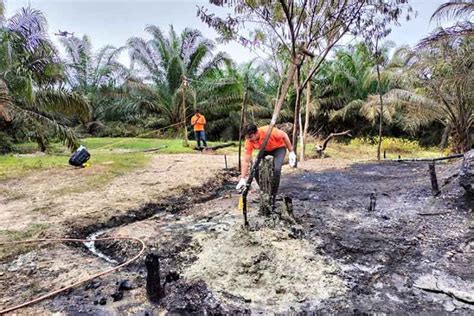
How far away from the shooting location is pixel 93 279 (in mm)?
3400

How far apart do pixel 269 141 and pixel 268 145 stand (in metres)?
0.07

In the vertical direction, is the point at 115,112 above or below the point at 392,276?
above

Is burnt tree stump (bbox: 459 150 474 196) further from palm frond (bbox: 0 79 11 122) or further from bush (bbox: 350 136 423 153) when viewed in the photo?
bush (bbox: 350 136 423 153)

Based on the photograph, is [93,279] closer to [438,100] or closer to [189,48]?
[438,100]

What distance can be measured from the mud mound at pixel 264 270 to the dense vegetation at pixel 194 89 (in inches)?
283

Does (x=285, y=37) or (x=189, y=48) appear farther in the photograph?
(x=189, y=48)

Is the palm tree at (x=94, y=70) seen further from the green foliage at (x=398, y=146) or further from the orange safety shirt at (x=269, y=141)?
the orange safety shirt at (x=269, y=141)

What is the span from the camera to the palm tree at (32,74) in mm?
9961

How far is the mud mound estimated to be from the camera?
319 cm

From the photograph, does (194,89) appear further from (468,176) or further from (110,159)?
(468,176)

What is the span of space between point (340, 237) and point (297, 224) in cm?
58

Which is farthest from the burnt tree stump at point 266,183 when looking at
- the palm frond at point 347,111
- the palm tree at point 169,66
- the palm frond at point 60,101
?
the palm frond at point 347,111

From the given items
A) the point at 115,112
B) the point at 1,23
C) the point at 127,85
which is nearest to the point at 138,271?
the point at 1,23

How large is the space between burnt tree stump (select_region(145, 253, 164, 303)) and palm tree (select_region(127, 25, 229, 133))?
45.8 feet
